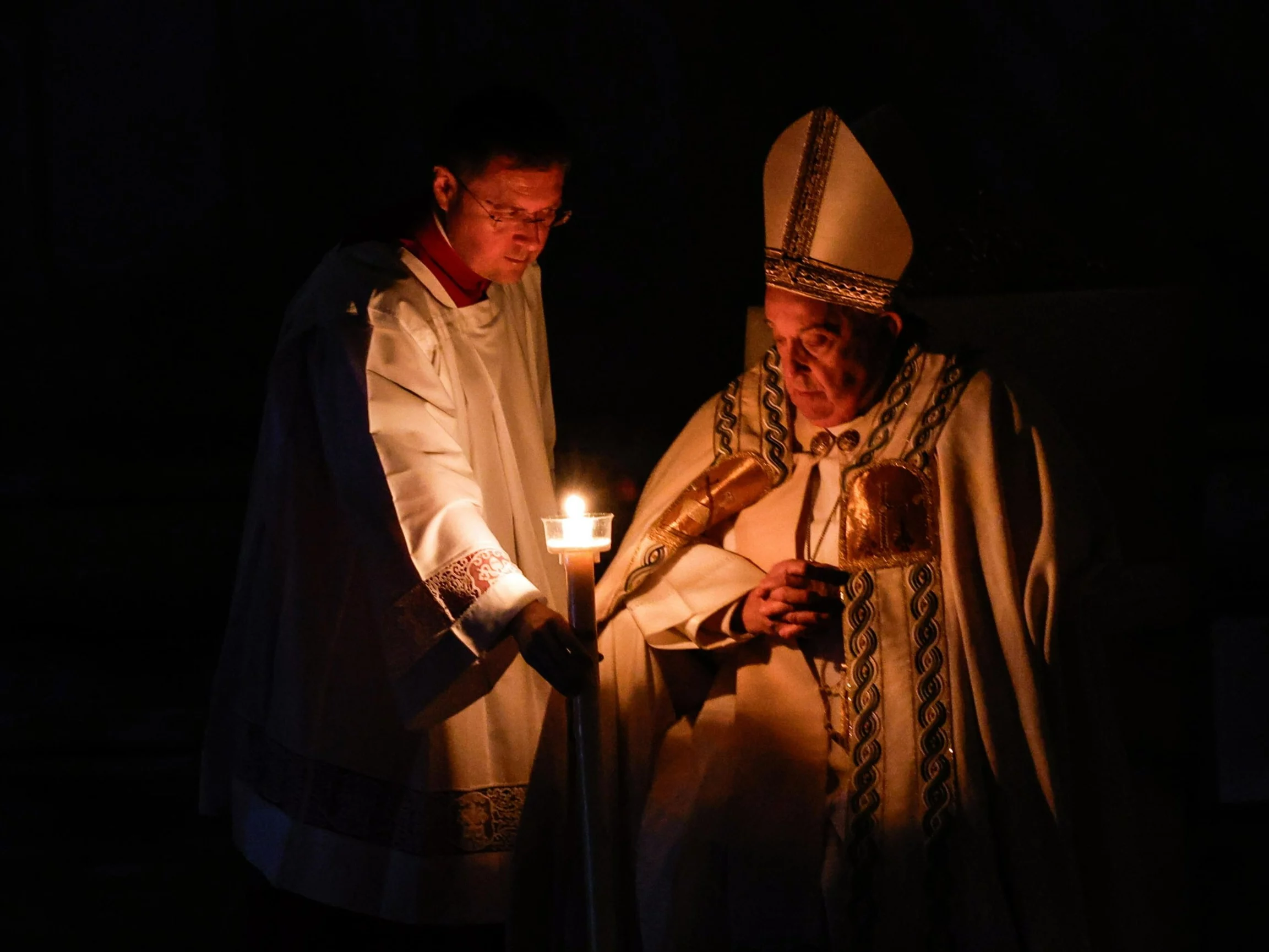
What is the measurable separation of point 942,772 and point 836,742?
0.27m

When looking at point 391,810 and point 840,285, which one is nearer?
point 840,285

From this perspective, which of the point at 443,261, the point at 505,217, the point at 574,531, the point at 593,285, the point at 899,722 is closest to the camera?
the point at 574,531

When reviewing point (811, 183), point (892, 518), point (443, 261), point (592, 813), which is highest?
point (811, 183)

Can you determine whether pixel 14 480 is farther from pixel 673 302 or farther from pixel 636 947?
pixel 636 947

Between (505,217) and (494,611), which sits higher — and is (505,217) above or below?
above

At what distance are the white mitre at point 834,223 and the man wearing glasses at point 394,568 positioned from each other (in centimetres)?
49

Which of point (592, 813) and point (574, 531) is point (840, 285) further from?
point (592, 813)

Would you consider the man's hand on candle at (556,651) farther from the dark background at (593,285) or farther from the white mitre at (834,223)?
the dark background at (593,285)

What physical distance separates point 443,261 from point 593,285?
0.86 meters

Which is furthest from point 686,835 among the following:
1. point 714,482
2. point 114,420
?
point 114,420

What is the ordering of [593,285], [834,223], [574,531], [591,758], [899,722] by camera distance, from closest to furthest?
[574,531] < [591,758] < [899,722] < [834,223] < [593,285]

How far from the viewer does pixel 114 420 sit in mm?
4207

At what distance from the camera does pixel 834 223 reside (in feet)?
9.37

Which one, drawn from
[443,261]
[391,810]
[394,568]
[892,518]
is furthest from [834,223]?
[391,810]
